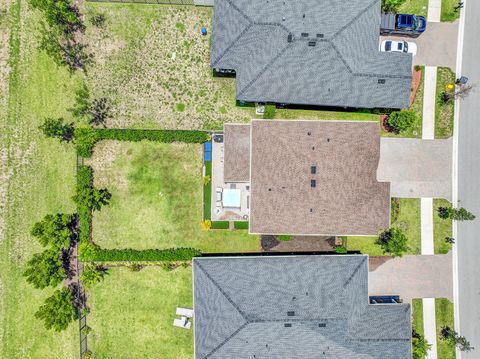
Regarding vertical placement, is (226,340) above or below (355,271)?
below

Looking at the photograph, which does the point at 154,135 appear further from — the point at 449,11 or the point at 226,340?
the point at 449,11

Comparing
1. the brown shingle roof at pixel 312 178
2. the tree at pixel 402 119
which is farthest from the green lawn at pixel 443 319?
the tree at pixel 402 119

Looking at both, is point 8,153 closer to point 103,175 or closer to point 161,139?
point 103,175

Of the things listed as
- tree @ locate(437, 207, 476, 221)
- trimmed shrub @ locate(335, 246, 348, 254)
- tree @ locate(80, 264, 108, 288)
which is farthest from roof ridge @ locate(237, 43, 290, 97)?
tree @ locate(437, 207, 476, 221)

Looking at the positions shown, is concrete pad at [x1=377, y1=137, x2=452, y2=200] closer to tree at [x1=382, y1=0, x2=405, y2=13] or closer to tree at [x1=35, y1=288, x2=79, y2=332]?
tree at [x1=382, y1=0, x2=405, y2=13]

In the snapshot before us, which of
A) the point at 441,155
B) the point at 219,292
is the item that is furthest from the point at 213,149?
the point at 441,155

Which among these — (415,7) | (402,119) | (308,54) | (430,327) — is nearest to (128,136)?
(308,54)

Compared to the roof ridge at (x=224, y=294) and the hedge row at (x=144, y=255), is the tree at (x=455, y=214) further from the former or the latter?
the hedge row at (x=144, y=255)
